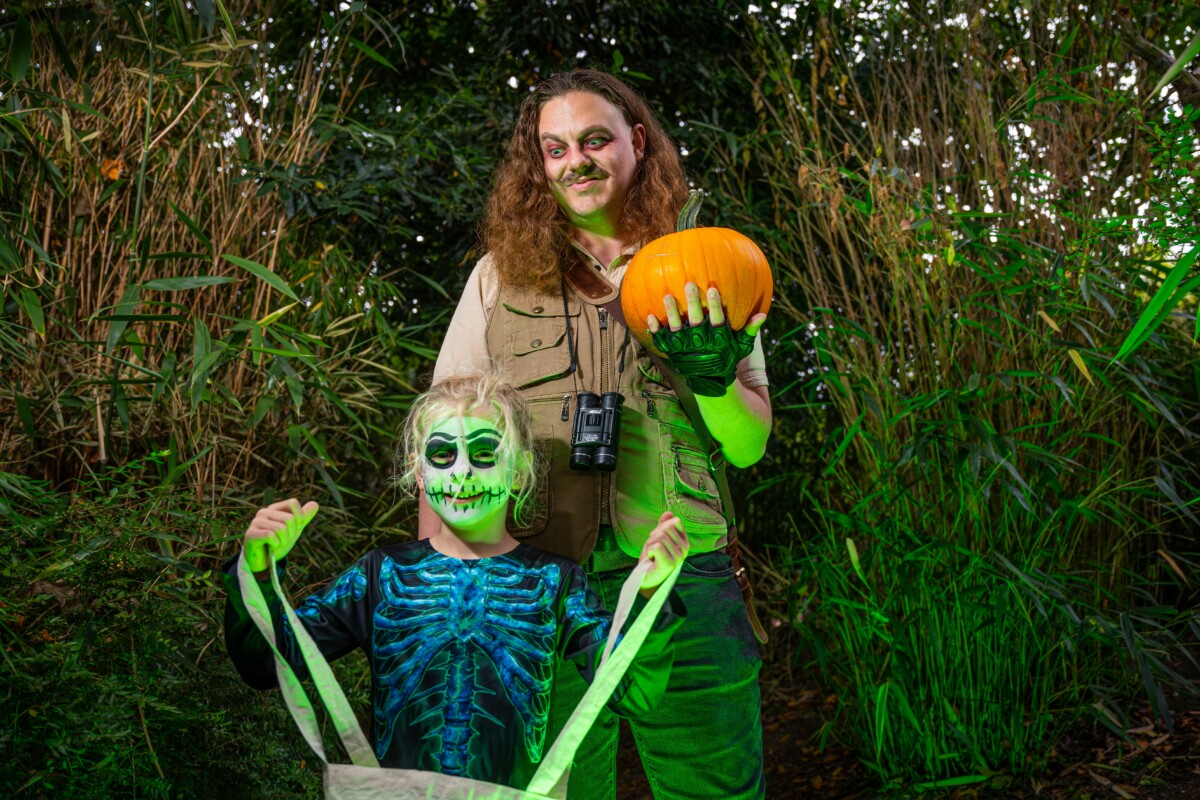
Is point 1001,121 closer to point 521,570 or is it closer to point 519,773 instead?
point 521,570

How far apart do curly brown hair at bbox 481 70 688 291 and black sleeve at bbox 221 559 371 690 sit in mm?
600

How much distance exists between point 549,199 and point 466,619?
0.81 m

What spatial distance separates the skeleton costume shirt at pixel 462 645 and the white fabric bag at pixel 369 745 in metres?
0.06

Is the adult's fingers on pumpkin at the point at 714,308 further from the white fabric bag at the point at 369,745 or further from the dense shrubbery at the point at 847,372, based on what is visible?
the dense shrubbery at the point at 847,372

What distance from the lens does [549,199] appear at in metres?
1.99

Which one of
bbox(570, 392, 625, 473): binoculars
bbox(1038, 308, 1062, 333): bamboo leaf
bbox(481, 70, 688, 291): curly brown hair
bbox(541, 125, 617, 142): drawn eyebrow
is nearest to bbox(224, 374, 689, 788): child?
bbox(570, 392, 625, 473): binoculars

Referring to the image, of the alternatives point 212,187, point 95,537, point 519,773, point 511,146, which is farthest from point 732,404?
point 212,187

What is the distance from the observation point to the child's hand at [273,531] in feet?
4.48

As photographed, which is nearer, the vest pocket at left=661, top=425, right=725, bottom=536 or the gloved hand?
the gloved hand

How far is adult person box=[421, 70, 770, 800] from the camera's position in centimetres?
174

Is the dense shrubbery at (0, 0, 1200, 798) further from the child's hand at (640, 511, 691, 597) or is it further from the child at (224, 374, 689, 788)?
the child's hand at (640, 511, 691, 597)

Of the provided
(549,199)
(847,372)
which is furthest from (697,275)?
(847,372)

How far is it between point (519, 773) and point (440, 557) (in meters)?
0.31

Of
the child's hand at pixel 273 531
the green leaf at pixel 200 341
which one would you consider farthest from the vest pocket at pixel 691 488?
the green leaf at pixel 200 341
